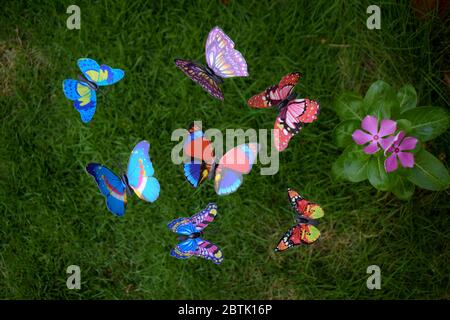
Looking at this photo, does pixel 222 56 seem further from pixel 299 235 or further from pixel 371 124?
pixel 299 235

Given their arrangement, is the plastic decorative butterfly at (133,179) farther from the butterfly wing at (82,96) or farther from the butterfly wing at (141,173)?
the butterfly wing at (82,96)

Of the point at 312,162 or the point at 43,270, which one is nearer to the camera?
the point at 312,162

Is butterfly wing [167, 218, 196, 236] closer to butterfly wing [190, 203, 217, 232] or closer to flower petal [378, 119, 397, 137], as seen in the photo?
butterfly wing [190, 203, 217, 232]

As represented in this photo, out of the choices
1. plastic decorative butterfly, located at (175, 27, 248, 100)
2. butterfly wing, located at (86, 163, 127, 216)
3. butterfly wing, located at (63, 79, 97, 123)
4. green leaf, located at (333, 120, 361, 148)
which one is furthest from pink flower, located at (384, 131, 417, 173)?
butterfly wing, located at (63, 79, 97, 123)

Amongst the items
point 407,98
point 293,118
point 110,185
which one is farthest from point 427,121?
point 110,185

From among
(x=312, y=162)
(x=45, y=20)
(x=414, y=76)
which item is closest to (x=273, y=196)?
(x=312, y=162)

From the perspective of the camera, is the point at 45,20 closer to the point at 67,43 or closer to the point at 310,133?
the point at 67,43

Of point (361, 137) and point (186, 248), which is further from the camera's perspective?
point (186, 248)
